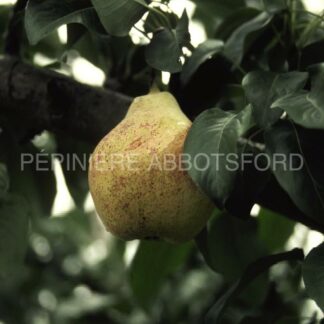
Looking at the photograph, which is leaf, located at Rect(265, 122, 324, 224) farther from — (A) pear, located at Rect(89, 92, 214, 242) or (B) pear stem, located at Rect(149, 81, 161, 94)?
(B) pear stem, located at Rect(149, 81, 161, 94)

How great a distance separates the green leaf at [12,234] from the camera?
1211 mm

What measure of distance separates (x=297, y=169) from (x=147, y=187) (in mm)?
157

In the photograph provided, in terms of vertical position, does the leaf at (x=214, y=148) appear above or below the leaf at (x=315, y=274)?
above

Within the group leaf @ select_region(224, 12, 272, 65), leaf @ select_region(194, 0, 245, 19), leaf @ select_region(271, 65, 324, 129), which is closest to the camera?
leaf @ select_region(271, 65, 324, 129)

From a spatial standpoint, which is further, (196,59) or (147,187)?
(196,59)

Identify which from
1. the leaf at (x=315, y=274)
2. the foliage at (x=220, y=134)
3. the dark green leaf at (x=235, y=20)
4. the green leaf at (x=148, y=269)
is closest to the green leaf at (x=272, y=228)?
the foliage at (x=220, y=134)

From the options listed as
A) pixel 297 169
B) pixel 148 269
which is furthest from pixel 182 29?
pixel 148 269

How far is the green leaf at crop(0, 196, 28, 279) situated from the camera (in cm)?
121

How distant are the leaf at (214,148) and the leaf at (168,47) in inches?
3.6

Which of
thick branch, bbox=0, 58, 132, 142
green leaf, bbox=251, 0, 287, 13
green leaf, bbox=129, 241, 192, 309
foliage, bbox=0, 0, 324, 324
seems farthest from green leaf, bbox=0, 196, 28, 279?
green leaf, bbox=251, 0, 287, 13

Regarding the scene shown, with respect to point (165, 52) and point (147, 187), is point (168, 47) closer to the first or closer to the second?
point (165, 52)

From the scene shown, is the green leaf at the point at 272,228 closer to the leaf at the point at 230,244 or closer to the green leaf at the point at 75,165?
the leaf at the point at 230,244

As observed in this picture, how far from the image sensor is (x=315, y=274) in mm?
935

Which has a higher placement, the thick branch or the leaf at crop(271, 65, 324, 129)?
the leaf at crop(271, 65, 324, 129)
